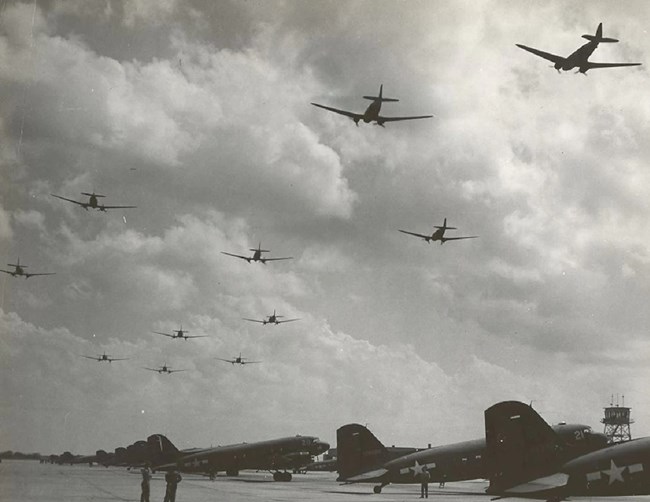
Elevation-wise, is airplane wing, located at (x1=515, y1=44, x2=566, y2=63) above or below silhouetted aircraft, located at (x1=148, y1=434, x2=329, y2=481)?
above

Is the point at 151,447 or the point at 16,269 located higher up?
the point at 16,269

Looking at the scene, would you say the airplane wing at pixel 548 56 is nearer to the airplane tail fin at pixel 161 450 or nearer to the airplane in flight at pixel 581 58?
the airplane in flight at pixel 581 58

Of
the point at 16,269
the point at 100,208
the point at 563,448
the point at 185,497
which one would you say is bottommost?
the point at 185,497

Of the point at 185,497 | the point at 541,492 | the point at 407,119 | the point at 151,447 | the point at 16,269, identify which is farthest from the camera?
the point at 151,447

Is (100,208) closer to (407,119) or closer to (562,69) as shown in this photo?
(407,119)

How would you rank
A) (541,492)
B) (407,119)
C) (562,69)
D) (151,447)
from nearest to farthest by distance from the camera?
(541,492), (562,69), (407,119), (151,447)

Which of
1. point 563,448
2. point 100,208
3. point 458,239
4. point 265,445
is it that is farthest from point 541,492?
point 265,445

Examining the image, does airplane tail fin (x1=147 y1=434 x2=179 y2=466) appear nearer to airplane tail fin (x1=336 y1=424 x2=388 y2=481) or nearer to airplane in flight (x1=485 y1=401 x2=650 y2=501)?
airplane tail fin (x1=336 y1=424 x2=388 y2=481)

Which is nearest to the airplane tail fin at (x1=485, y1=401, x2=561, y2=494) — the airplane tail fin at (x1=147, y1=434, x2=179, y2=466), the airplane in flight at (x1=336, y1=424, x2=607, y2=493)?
the airplane in flight at (x1=336, y1=424, x2=607, y2=493)
